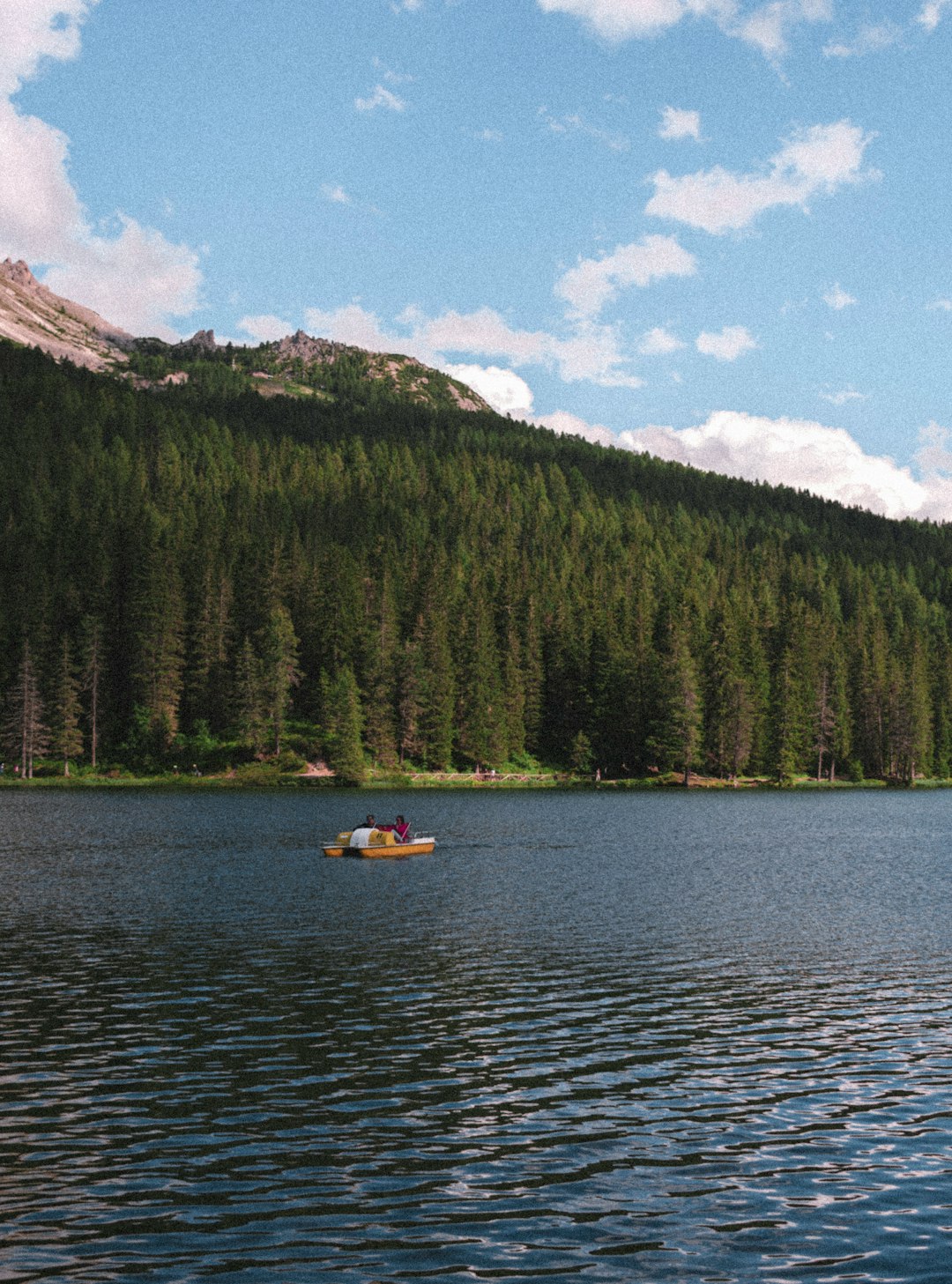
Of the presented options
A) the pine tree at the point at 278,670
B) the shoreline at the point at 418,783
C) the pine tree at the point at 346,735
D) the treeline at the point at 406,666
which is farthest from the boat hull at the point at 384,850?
the pine tree at the point at 278,670

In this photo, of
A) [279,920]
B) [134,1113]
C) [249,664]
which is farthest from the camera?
[249,664]

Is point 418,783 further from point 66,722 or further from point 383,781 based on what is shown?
point 66,722

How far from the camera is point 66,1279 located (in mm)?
13234

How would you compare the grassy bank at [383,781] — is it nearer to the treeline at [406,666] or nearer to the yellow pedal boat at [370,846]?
the treeline at [406,666]

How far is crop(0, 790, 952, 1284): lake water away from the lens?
574 inches

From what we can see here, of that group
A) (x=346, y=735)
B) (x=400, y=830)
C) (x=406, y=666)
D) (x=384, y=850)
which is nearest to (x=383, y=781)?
(x=346, y=735)

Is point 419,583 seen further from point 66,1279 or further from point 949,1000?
point 66,1279

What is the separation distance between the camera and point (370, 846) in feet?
202

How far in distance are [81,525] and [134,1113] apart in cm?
16888

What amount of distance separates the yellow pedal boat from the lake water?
10.7 meters

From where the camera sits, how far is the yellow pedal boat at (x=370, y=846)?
2421 inches

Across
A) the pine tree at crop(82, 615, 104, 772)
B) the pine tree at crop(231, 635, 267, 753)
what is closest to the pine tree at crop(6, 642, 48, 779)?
the pine tree at crop(82, 615, 104, 772)

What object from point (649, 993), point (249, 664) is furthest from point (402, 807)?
point (649, 993)

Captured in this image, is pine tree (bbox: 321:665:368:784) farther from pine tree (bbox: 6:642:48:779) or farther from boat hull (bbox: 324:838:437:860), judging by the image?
boat hull (bbox: 324:838:437:860)
